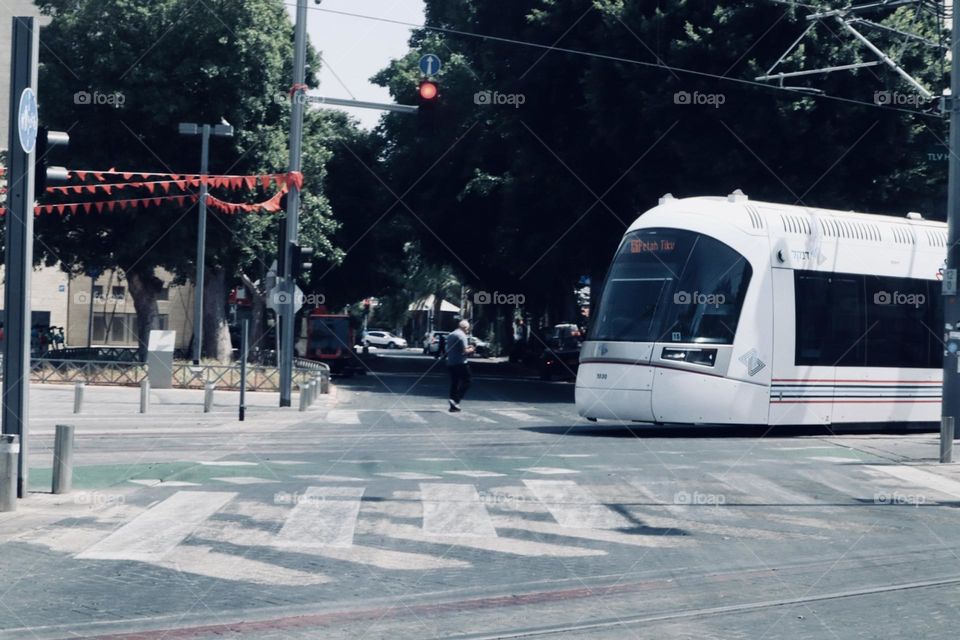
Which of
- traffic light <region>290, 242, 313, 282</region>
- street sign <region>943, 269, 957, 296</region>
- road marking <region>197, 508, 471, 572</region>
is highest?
traffic light <region>290, 242, 313, 282</region>

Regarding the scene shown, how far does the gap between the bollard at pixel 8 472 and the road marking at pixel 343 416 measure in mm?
12720

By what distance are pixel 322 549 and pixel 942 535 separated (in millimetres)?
5204

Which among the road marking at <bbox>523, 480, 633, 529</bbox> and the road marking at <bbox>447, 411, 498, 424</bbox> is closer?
the road marking at <bbox>523, 480, 633, 529</bbox>

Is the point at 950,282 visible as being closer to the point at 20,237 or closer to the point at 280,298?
the point at 20,237

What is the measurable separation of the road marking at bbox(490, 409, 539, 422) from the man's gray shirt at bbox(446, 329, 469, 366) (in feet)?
4.87

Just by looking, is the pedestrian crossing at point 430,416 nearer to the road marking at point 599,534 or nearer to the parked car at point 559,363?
the road marking at point 599,534

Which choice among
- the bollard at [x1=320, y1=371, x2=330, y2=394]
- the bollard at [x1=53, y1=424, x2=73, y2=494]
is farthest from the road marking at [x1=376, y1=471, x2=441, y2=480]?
the bollard at [x1=320, y1=371, x2=330, y2=394]

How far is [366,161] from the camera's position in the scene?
59.2 m

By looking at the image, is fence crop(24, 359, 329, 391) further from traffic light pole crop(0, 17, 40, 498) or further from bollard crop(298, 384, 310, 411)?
traffic light pole crop(0, 17, 40, 498)

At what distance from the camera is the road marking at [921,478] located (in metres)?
13.5

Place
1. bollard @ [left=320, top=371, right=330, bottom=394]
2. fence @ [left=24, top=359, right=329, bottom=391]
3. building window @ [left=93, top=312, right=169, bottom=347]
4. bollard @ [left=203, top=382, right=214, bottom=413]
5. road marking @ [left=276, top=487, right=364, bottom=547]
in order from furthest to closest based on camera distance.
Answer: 1. building window @ [left=93, top=312, right=169, bottom=347]
2. bollard @ [left=320, top=371, right=330, bottom=394]
3. fence @ [left=24, top=359, right=329, bottom=391]
4. bollard @ [left=203, top=382, right=214, bottom=413]
5. road marking @ [left=276, top=487, right=364, bottom=547]

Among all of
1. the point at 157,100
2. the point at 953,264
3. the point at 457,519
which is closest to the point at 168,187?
the point at 157,100

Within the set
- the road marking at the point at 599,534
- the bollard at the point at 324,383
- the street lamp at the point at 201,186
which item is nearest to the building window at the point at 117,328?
the street lamp at the point at 201,186

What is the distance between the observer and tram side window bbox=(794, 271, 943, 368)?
65.1 ft
